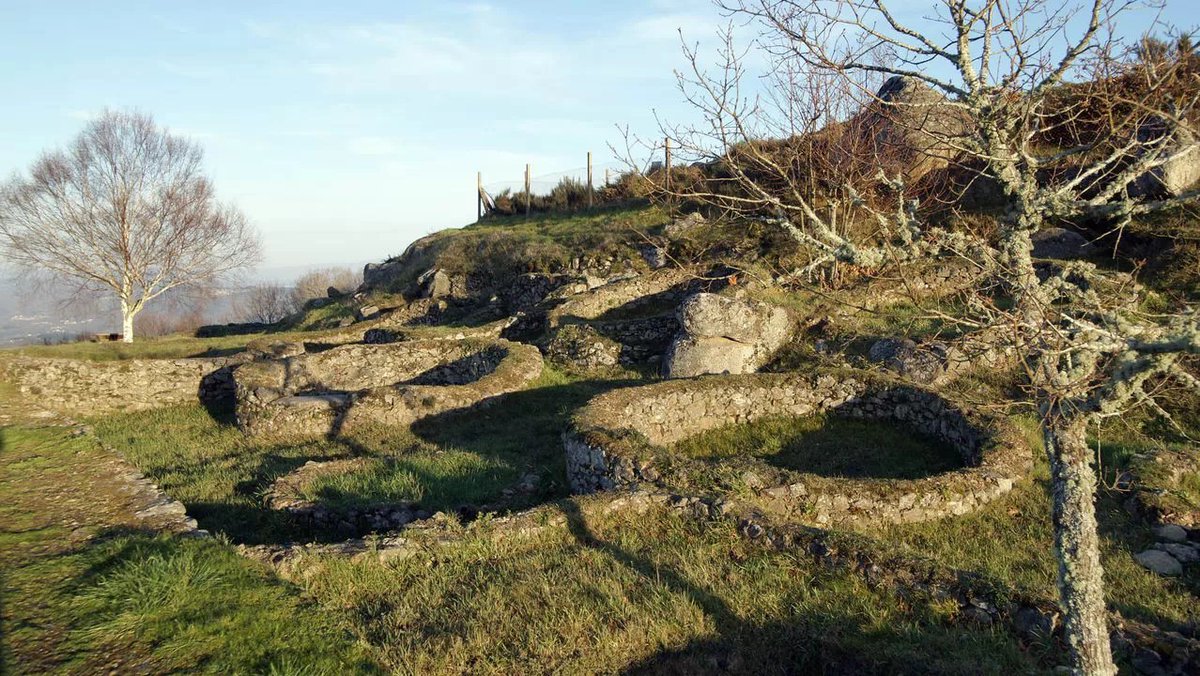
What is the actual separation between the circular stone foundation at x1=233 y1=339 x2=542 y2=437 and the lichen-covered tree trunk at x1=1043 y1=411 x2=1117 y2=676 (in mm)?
10754

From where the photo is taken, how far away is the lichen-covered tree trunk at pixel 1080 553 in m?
3.39

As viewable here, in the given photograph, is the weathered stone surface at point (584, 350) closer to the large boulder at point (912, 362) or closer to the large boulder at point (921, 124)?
the large boulder at point (912, 362)

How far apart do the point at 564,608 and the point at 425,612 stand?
1.11 meters

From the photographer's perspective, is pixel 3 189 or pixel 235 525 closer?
pixel 235 525

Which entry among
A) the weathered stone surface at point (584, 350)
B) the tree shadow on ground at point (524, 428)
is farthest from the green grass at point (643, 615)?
the weathered stone surface at point (584, 350)

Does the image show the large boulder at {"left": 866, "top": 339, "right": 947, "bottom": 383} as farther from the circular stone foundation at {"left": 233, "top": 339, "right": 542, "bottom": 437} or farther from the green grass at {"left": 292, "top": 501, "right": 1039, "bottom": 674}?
the circular stone foundation at {"left": 233, "top": 339, "right": 542, "bottom": 437}

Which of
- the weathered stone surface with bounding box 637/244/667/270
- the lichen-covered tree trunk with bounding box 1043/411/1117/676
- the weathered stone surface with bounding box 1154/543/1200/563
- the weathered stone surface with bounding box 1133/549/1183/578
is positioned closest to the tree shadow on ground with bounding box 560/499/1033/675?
the lichen-covered tree trunk with bounding box 1043/411/1117/676

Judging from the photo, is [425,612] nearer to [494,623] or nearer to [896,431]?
[494,623]

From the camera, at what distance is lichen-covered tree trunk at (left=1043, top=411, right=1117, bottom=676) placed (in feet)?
11.1

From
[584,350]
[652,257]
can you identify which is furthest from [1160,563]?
[652,257]

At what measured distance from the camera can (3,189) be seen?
25.5m

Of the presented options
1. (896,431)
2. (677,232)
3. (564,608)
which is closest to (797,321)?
(896,431)

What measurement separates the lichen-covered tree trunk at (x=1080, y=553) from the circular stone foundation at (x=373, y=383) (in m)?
10.8

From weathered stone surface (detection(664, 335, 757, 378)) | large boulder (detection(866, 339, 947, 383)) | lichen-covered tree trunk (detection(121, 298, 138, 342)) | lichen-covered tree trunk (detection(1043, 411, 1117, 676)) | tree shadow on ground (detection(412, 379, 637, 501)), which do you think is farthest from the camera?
lichen-covered tree trunk (detection(121, 298, 138, 342))
